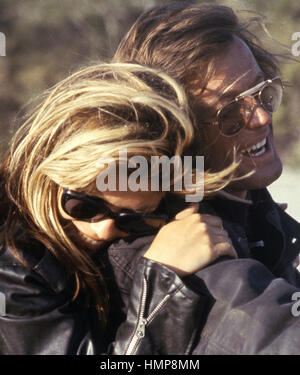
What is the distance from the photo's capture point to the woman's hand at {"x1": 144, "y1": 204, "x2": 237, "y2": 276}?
1651 mm

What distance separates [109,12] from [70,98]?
7033 mm

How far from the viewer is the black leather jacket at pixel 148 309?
4.80 ft

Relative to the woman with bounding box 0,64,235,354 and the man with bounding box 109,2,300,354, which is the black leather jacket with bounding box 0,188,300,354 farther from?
the man with bounding box 109,2,300,354

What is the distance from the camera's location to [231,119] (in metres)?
2.01

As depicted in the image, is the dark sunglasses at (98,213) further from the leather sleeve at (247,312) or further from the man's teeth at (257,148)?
the man's teeth at (257,148)

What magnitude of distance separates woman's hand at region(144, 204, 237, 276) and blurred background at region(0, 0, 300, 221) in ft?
19.3

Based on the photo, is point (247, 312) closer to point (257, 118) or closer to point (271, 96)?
point (257, 118)

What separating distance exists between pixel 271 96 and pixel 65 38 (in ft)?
22.4

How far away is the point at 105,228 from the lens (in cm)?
179

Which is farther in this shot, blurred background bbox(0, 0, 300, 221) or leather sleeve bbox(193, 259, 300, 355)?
blurred background bbox(0, 0, 300, 221)

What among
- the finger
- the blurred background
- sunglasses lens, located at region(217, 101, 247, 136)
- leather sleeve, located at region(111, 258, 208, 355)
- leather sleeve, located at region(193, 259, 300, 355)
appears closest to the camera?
leather sleeve, located at region(193, 259, 300, 355)

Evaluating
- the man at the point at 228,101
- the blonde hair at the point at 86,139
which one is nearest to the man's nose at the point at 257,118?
the man at the point at 228,101


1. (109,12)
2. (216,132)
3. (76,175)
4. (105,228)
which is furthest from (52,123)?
(109,12)

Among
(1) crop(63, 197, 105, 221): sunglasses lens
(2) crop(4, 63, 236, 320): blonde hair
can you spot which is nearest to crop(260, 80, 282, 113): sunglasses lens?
(2) crop(4, 63, 236, 320): blonde hair
